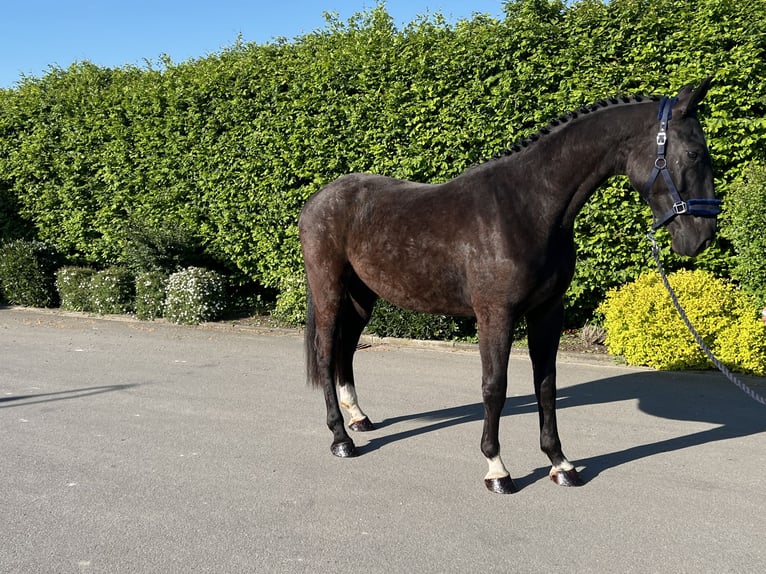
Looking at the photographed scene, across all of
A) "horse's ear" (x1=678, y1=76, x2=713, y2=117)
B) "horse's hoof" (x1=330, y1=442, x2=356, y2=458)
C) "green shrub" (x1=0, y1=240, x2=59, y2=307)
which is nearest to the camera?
"horse's ear" (x1=678, y1=76, x2=713, y2=117)

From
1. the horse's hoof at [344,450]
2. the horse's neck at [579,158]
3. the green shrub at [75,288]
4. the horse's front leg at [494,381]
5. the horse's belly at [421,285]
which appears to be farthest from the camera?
the green shrub at [75,288]

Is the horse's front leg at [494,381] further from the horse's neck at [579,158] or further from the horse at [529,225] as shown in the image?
the horse's neck at [579,158]

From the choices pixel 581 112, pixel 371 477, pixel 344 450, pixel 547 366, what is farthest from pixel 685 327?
pixel 371 477

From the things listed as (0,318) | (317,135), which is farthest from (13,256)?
(317,135)

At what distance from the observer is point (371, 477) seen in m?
4.32

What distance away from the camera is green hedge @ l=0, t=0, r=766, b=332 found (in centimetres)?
769

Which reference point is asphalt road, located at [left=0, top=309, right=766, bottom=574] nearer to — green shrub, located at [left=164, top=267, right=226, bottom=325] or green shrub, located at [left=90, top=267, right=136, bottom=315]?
green shrub, located at [left=164, top=267, right=226, bottom=325]

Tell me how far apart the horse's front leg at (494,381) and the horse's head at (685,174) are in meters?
1.07

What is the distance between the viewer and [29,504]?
12.7 feet

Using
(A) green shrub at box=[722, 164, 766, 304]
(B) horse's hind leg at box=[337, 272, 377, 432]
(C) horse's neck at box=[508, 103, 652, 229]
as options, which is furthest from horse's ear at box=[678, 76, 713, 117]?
(A) green shrub at box=[722, 164, 766, 304]

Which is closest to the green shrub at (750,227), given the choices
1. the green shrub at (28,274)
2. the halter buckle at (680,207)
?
the halter buckle at (680,207)

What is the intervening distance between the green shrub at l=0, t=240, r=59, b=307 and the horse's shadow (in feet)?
31.1

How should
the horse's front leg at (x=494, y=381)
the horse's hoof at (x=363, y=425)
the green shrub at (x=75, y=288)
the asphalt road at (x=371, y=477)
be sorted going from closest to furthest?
the asphalt road at (x=371, y=477), the horse's front leg at (x=494, y=381), the horse's hoof at (x=363, y=425), the green shrub at (x=75, y=288)

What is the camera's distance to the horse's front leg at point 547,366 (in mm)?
4223
